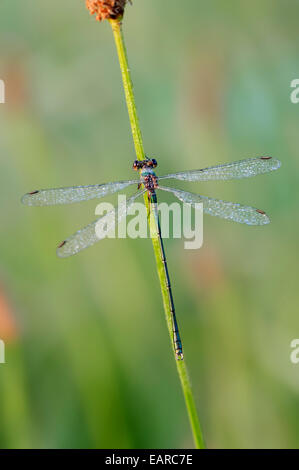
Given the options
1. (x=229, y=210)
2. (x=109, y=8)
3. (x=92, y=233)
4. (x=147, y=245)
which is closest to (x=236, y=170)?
(x=229, y=210)

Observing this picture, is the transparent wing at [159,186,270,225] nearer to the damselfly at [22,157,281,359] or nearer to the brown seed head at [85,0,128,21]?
the damselfly at [22,157,281,359]

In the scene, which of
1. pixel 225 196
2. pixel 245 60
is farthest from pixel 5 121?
pixel 245 60

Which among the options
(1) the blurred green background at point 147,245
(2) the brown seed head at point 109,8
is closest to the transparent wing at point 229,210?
(1) the blurred green background at point 147,245

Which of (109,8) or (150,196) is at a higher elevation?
(109,8)

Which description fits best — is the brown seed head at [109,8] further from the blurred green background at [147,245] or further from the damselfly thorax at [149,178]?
the blurred green background at [147,245]

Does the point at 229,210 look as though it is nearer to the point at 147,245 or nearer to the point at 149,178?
the point at 149,178

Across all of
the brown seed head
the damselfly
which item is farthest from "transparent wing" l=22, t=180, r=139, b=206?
the brown seed head

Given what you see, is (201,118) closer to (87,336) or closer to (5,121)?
(5,121)
